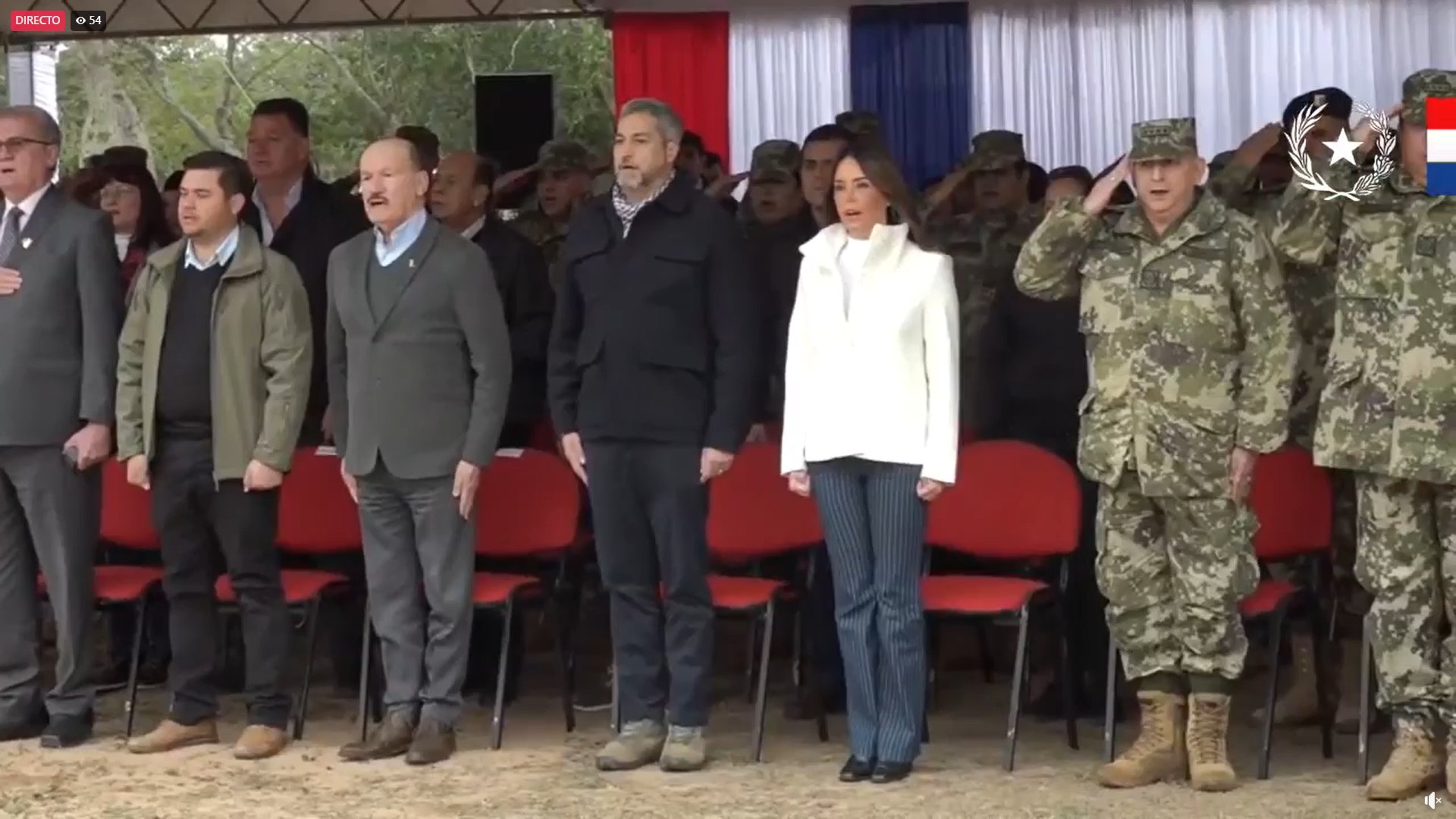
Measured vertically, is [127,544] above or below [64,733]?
above

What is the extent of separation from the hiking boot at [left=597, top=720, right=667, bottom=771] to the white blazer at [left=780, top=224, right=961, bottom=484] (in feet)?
2.82

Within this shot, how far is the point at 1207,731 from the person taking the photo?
4781 mm

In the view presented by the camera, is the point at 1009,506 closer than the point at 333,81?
Yes

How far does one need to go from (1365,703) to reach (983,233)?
2224 mm

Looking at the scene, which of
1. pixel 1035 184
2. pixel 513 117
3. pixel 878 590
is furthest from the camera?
pixel 513 117

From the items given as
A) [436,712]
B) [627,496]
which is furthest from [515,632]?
[627,496]

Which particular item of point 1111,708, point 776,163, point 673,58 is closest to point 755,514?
point 1111,708

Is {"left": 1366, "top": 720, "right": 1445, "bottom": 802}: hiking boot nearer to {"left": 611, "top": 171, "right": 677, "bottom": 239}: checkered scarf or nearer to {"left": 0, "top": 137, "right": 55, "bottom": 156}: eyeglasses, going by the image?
{"left": 611, "top": 171, "right": 677, "bottom": 239}: checkered scarf

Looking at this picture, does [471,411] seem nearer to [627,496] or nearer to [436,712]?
[627,496]

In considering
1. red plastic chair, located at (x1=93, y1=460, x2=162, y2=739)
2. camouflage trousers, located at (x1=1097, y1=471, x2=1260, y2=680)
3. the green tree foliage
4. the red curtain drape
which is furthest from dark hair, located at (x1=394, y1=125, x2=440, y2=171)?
the green tree foliage

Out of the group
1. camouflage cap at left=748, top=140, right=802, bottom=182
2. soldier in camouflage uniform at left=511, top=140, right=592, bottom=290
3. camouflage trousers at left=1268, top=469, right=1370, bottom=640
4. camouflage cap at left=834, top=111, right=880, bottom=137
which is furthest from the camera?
soldier in camouflage uniform at left=511, top=140, right=592, bottom=290

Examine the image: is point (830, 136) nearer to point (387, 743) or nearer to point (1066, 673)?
point (1066, 673)

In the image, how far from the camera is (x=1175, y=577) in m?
4.77

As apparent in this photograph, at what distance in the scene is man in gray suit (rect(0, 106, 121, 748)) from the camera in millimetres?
5484
